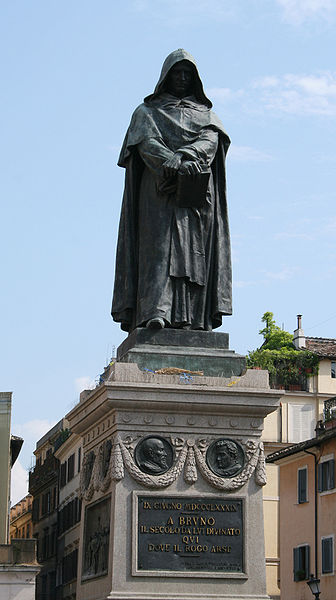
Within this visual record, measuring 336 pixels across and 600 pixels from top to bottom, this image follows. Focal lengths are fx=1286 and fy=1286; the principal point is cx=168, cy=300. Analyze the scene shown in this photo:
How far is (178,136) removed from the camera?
14211 mm

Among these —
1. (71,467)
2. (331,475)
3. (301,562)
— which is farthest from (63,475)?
(331,475)

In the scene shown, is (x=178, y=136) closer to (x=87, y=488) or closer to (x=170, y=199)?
(x=170, y=199)

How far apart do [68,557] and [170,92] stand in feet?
220

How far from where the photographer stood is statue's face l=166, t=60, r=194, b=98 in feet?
47.3

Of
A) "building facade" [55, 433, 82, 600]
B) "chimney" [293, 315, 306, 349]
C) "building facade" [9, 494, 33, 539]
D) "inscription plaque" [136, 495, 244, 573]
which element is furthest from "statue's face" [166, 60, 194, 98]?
"building facade" [9, 494, 33, 539]

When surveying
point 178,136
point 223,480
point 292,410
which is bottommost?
point 223,480

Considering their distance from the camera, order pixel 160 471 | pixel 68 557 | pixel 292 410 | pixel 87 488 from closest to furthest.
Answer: pixel 160 471 → pixel 87 488 → pixel 292 410 → pixel 68 557

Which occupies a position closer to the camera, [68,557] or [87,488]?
[87,488]

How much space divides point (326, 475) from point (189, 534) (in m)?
37.9

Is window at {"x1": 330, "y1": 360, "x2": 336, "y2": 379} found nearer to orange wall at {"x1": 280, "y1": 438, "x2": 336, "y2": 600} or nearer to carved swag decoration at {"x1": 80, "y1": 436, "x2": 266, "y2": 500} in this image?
orange wall at {"x1": 280, "y1": 438, "x2": 336, "y2": 600}

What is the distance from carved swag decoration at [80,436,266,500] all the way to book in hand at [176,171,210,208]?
8.79 ft

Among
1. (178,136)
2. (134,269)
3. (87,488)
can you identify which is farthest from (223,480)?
(178,136)

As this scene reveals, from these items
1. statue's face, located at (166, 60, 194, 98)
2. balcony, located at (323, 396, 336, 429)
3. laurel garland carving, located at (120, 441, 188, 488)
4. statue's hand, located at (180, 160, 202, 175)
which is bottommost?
laurel garland carving, located at (120, 441, 188, 488)

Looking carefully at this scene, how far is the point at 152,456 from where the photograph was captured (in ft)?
42.1
